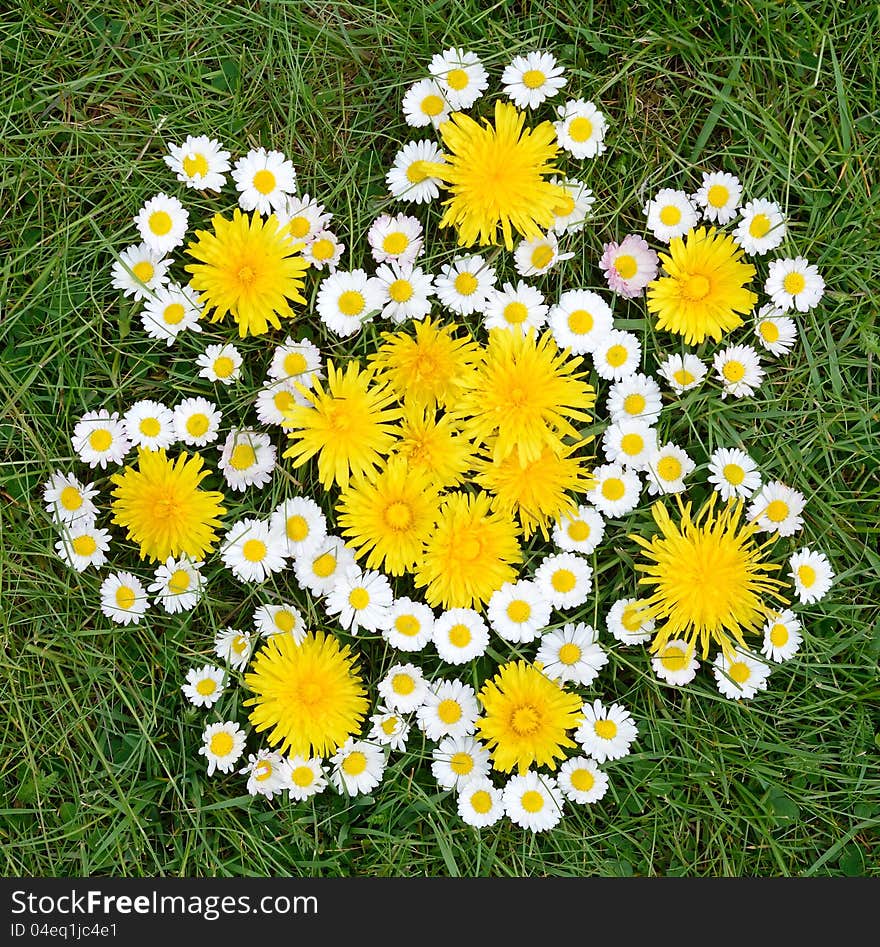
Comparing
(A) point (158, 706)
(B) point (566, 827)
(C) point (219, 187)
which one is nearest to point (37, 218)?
(C) point (219, 187)

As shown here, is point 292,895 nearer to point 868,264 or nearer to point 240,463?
point 240,463

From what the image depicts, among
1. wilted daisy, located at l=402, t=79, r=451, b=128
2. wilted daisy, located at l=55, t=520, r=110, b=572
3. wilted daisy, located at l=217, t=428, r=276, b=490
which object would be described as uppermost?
wilted daisy, located at l=402, t=79, r=451, b=128

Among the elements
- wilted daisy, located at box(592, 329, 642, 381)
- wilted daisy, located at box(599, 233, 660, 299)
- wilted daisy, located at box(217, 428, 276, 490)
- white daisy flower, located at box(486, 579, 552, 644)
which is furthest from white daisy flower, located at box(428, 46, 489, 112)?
white daisy flower, located at box(486, 579, 552, 644)

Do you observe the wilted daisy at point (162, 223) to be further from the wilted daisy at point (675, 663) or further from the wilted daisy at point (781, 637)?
the wilted daisy at point (781, 637)

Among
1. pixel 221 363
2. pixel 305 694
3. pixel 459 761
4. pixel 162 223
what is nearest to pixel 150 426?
pixel 221 363

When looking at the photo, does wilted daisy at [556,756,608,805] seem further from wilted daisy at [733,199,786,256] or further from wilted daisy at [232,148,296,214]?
wilted daisy at [232,148,296,214]

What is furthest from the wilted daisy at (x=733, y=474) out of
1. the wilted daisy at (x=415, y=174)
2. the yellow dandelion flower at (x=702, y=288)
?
the wilted daisy at (x=415, y=174)
